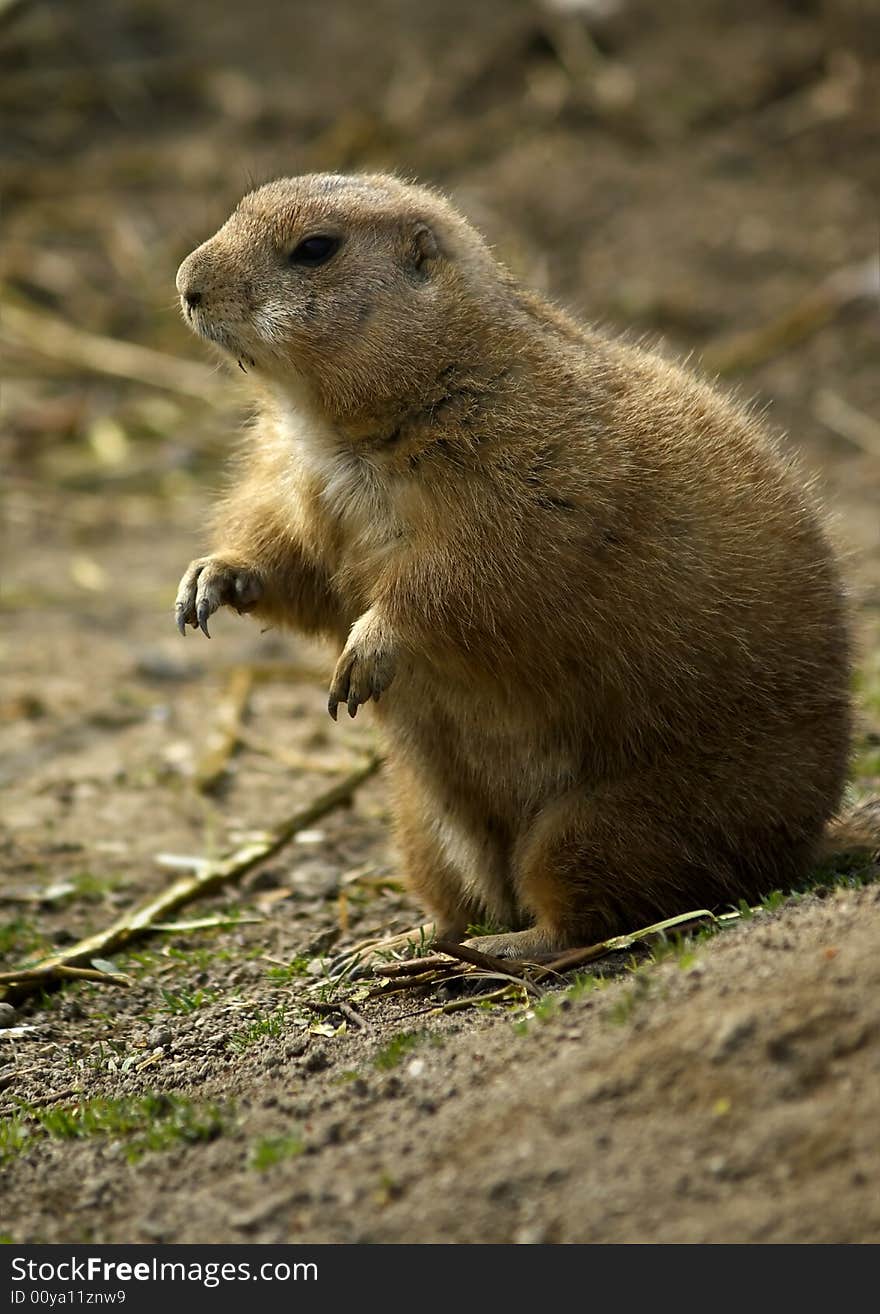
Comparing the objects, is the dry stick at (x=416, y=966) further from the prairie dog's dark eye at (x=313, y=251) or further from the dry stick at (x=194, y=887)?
the prairie dog's dark eye at (x=313, y=251)

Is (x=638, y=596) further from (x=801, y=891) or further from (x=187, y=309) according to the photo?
(x=187, y=309)

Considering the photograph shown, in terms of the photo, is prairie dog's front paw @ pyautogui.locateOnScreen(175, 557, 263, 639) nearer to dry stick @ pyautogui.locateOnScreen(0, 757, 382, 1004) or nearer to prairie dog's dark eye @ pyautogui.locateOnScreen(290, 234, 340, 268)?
prairie dog's dark eye @ pyautogui.locateOnScreen(290, 234, 340, 268)

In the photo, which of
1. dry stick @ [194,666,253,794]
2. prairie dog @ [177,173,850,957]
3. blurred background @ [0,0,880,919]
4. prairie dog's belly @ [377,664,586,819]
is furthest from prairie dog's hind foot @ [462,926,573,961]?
dry stick @ [194,666,253,794]

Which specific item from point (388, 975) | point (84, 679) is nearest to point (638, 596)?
point (388, 975)

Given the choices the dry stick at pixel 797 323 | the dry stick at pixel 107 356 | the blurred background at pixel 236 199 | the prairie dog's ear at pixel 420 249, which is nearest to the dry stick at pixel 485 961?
the prairie dog's ear at pixel 420 249

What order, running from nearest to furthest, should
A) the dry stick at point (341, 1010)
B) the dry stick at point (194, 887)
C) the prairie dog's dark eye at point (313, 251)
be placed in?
the dry stick at point (341, 1010)
the prairie dog's dark eye at point (313, 251)
the dry stick at point (194, 887)
